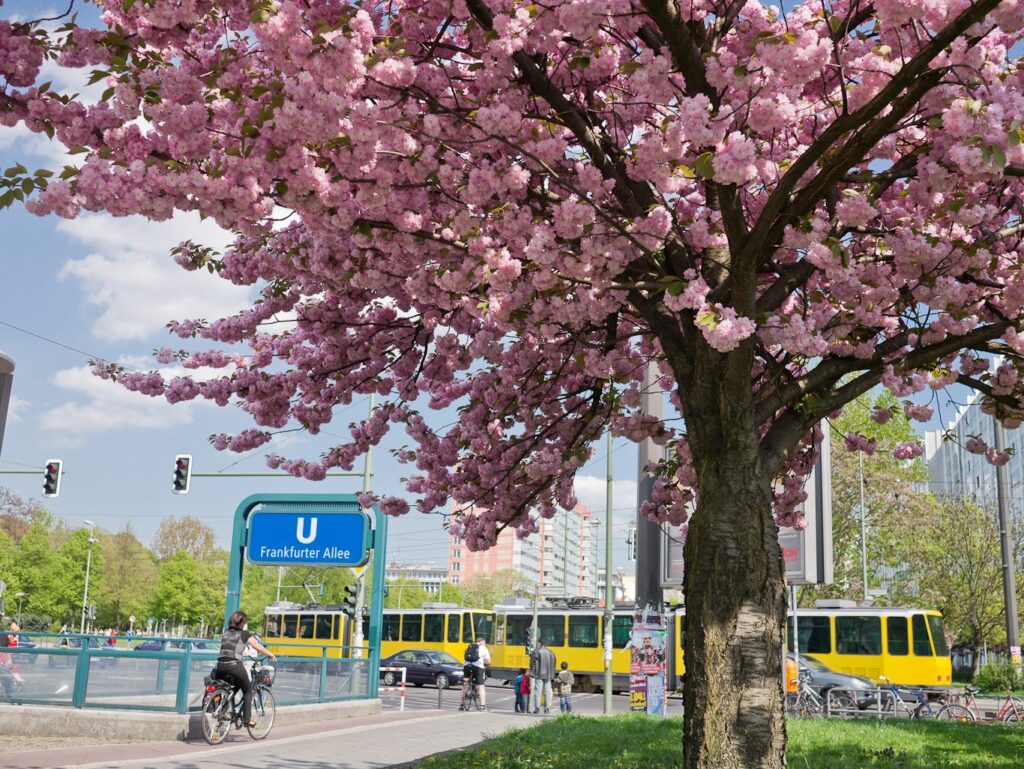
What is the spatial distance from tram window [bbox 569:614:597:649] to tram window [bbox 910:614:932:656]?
10752mm

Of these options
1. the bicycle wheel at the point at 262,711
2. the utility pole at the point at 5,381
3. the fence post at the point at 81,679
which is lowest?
the bicycle wheel at the point at 262,711

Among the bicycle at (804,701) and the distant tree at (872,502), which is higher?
the distant tree at (872,502)

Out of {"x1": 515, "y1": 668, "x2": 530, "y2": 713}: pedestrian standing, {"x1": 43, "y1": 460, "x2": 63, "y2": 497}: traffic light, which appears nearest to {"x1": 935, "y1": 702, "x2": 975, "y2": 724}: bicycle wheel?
{"x1": 515, "y1": 668, "x2": 530, "y2": 713}: pedestrian standing

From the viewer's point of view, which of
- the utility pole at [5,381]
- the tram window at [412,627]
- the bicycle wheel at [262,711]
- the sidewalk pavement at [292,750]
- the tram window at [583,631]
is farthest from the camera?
the tram window at [412,627]

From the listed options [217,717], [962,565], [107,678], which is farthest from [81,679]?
[962,565]

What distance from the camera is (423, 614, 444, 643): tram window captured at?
1593 inches

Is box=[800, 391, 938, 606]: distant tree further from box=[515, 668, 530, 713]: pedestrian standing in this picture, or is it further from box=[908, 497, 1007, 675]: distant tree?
box=[515, 668, 530, 713]: pedestrian standing

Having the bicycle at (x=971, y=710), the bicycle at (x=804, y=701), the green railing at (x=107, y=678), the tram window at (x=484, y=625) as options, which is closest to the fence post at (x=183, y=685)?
the green railing at (x=107, y=678)

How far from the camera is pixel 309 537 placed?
17.3 m

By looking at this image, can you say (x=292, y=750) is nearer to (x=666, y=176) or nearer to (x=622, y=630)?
(x=666, y=176)

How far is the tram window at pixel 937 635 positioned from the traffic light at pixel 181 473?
2075cm

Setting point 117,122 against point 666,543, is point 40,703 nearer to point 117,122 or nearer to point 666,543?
point 117,122

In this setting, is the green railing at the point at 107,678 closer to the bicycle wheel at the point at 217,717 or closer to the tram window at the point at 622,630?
the bicycle wheel at the point at 217,717

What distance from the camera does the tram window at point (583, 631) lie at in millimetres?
34500
